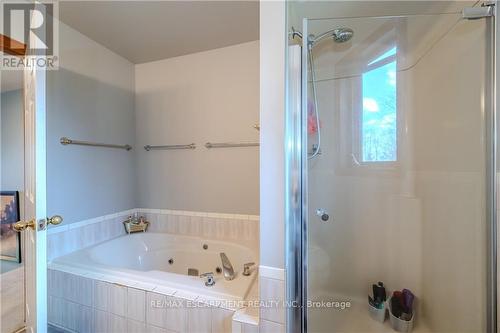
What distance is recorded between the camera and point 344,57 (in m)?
1.72

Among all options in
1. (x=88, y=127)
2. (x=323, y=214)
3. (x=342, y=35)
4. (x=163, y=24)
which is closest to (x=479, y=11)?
(x=342, y=35)

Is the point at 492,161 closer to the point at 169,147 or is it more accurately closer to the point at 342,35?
the point at 342,35

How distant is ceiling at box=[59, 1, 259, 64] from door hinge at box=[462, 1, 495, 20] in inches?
48.0

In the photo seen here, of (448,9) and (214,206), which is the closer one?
(448,9)

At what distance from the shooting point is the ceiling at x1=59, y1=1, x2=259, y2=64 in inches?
62.7

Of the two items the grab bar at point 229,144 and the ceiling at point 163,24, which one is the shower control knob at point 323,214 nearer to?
the grab bar at point 229,144

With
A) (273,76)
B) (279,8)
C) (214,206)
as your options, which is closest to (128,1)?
(279,8)

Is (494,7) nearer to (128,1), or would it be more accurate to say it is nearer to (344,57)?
(344,57)

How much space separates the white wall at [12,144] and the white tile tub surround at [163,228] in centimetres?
108

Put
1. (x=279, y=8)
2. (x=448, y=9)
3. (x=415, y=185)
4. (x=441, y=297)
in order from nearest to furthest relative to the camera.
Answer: (x=279, y=8), (x=448, y=9), (x=441, y=297), (x=415, y=185)

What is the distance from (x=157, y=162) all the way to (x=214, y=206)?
2.63 feet

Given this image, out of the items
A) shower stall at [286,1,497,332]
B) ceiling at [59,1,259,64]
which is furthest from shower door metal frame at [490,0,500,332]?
ceiling at [59,1,259,64]

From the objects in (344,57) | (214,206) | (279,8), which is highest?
(344,57)

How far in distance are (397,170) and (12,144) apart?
12.0 feet
